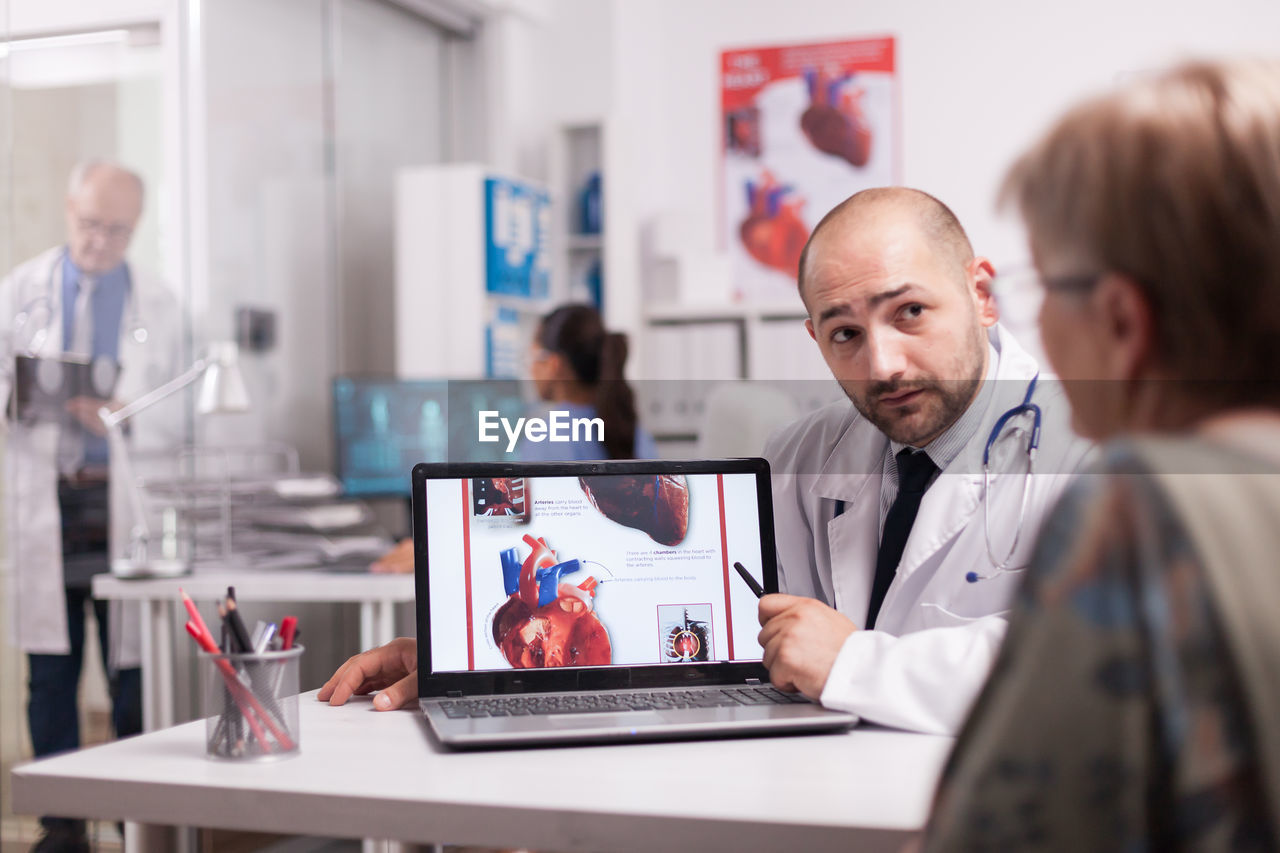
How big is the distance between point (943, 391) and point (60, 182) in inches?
92.7

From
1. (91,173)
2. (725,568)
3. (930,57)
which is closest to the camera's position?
(725,568)

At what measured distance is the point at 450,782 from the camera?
0.92m

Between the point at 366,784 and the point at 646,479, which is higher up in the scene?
the point at 646,479

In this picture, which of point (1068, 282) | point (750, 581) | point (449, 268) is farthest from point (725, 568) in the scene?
point (449, 268)

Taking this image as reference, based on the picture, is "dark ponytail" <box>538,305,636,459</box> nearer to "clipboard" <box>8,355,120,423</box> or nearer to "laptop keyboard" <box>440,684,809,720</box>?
"clipboard" <box>8,355,120,423</box>

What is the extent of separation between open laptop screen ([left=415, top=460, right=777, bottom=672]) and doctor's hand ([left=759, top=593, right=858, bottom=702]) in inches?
2.7

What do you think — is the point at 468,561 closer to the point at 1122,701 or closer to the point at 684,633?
the point at 684,633

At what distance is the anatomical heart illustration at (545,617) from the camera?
1.19m

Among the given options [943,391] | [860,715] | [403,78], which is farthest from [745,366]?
[860,715]

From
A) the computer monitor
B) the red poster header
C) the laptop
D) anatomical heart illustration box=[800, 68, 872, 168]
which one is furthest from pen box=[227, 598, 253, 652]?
the red poster header

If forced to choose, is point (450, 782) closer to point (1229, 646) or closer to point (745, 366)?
point (1229, 646)

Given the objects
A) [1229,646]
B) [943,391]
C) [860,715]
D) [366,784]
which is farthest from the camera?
[943,391]

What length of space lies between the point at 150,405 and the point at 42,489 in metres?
0.41

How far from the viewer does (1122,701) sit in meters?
0.53
